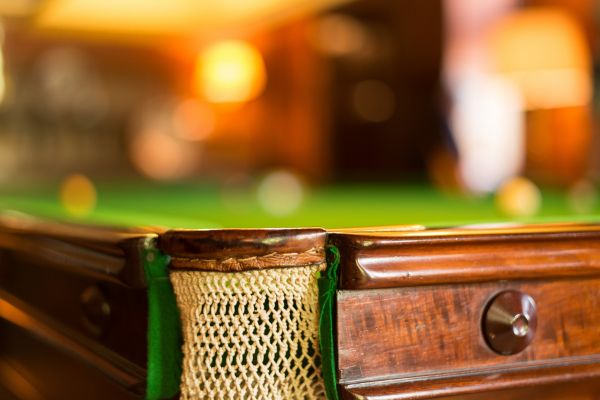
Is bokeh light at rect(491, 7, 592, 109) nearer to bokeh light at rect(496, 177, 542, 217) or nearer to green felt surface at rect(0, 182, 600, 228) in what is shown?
green felt surface at rect(0, 182, 600, 228)

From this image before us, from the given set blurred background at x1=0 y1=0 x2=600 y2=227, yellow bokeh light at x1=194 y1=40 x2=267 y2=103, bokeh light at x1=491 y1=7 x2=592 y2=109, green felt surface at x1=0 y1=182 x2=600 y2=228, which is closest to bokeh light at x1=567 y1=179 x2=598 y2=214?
green felt surface at x1=0 y1=182 x2=600 y2=228

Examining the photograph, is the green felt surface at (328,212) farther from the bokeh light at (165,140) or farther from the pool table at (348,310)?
the bokeh light at (165,140)

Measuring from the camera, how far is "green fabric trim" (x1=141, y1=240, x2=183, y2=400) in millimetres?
843

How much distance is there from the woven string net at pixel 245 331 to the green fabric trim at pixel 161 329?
6 centimetres

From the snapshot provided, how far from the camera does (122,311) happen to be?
0.97 metres

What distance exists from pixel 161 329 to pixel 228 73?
545cm

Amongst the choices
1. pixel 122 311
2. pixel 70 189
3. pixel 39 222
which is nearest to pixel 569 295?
pixel 122 311

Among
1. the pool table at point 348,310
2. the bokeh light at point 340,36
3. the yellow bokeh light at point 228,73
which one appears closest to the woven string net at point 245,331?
the pool table at point 348,310

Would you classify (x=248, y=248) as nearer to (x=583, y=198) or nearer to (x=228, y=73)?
(x=583, y=198)

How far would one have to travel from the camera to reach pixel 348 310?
0.80 m

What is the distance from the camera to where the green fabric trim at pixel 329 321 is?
2.59ft

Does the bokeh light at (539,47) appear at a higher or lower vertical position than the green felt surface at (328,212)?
higher

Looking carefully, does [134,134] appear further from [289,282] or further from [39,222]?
[289,282]

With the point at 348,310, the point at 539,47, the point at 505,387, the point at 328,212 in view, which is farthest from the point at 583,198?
the point at 539,47
